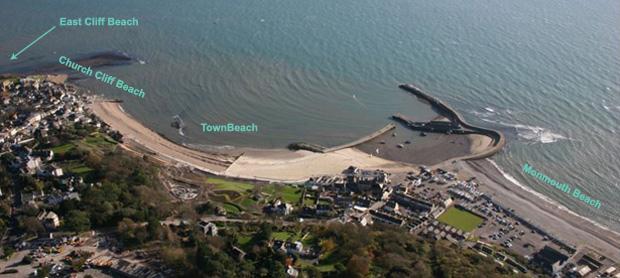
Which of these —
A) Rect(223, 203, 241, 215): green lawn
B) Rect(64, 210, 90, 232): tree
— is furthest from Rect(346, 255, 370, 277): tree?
Rect(64, 210, 90, 232): tree

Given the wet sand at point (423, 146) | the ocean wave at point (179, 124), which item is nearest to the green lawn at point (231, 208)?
the ocean wave at point (179, 124)

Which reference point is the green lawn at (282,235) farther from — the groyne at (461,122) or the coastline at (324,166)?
the groyne at (461,122)

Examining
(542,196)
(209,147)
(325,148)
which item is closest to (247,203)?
(209,147)

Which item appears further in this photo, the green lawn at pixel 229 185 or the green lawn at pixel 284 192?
the green lawn at pixel 229 185

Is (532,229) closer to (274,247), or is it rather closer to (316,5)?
(274,247)

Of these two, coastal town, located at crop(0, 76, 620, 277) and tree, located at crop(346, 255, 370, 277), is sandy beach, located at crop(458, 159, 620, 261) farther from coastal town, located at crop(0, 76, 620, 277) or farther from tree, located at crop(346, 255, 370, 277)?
tree, located at crop(346, 255, 370, 277)

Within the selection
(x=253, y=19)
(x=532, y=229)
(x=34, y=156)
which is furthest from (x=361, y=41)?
(x=34, y=156)
